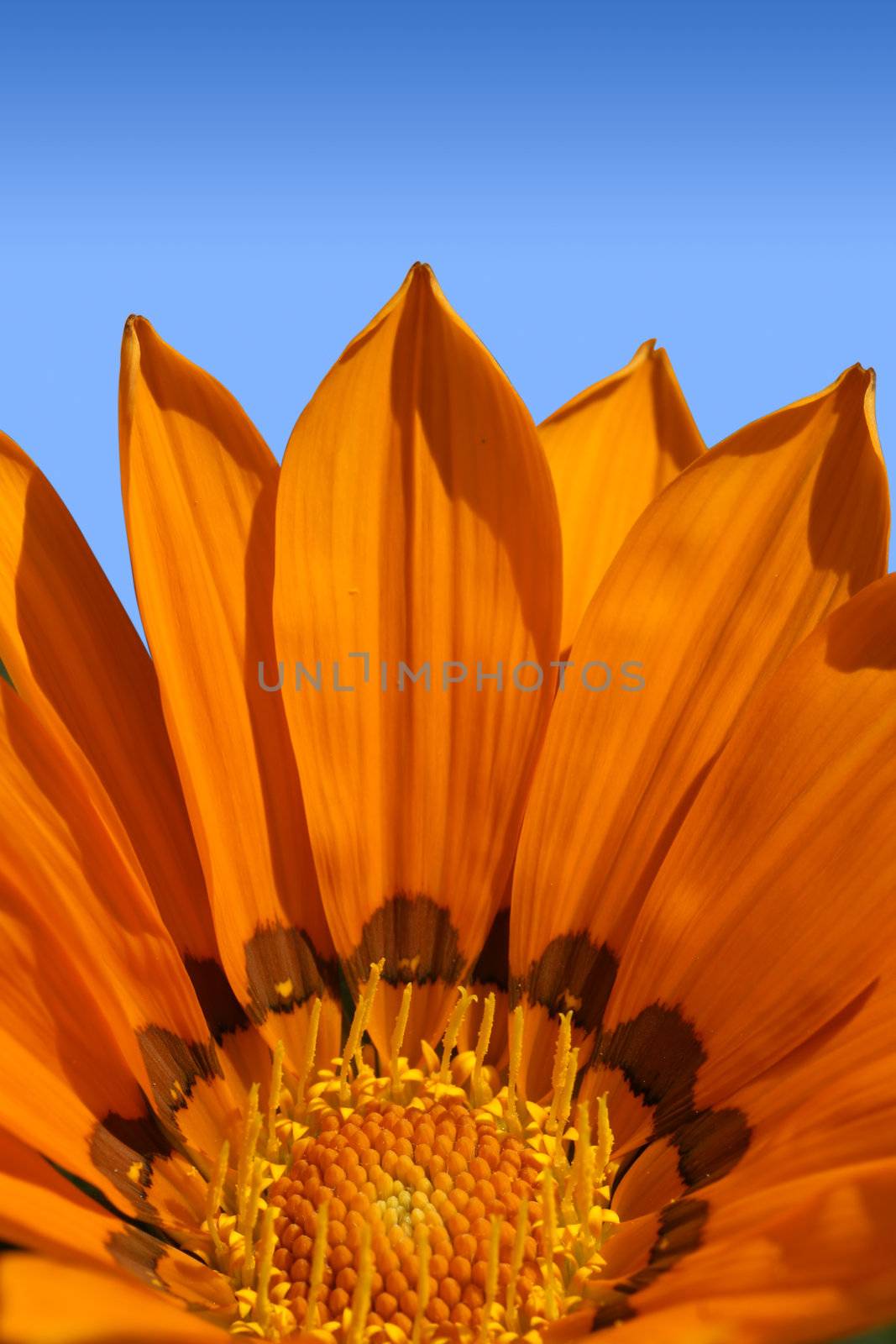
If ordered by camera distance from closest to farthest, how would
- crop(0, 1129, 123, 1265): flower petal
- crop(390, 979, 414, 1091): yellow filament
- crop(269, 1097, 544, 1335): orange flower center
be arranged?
crop(0, 1129, 123, 1265): flower petal, crop(269, 1097, 544, 1335): orange flower center, crop(390, 979, 414, 1091): yellow filament

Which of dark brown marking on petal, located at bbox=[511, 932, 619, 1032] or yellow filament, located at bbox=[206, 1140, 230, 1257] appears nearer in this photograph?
yellow filament, located at bbox=[206, 1140, 230, 1257]

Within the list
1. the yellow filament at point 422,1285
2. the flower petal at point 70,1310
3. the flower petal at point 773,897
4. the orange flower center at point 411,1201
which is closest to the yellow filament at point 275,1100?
the orange flower center at point 411,1201

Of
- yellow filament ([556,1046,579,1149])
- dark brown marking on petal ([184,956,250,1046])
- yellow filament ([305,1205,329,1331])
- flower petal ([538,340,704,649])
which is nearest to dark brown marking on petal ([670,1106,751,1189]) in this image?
yellow filament ([556,1046,579,1149])

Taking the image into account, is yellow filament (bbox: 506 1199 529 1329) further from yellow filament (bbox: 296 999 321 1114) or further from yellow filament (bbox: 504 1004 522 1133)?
yellow filament (bbox: 296 999 321 1114)

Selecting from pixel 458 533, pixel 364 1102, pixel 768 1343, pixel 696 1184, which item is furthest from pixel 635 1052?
pixel 768 1343

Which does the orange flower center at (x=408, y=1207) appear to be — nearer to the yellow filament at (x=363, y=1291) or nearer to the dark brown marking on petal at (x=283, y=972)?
the yellow filament at (x=363, y=1291)

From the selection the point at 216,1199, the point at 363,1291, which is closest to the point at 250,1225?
the point at 216,1199
